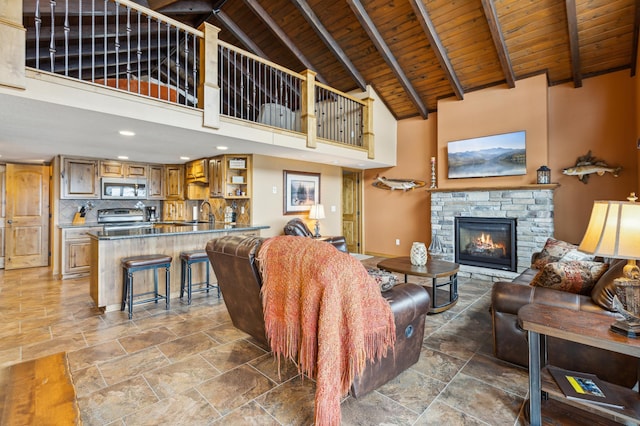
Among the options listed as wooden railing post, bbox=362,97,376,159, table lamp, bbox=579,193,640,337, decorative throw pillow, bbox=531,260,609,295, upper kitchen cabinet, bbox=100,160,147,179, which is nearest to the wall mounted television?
wooden railing post, bbox=362,97,376,159

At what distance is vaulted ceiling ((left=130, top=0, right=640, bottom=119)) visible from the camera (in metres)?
4.18

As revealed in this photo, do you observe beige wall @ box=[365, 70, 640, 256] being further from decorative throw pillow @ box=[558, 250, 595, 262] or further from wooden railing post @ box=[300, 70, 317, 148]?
wooden railing post @ box=[300, 70, 317, 148]

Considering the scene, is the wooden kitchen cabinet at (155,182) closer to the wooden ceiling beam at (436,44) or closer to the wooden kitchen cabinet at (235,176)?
the wooden kitchen cabinet at (235,176)

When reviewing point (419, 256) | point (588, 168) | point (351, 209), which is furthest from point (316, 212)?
point (588, 168)

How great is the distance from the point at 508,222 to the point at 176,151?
570cm

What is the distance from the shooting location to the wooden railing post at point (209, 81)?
373 centimetres

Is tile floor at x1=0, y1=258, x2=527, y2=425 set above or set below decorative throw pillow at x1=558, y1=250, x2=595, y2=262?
below

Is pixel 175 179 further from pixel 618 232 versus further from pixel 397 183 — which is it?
pixel 618 232

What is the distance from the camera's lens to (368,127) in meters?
6.30

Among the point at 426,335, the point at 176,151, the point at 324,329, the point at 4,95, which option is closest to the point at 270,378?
the point at 324,329

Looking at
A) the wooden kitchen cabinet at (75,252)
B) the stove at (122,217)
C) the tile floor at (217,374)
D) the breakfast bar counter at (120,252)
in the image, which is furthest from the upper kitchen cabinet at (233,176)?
the tile floor at (217,374)

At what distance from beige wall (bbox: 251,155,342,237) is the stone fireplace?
229 centimetres

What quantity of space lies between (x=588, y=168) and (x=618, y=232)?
158 inches

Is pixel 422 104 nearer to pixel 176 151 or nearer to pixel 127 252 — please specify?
pixel 176 151
